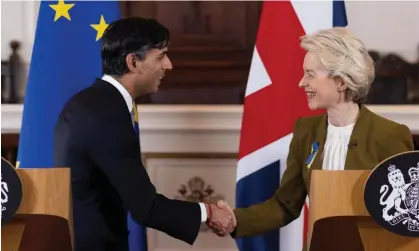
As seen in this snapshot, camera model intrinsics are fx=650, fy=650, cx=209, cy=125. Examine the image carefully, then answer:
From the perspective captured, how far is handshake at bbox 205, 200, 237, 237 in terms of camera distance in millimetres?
2037

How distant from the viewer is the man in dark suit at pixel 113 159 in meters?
1.77

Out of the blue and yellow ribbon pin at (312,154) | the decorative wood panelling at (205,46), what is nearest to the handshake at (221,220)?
the blue and yellow ribbon pin at (312,154)

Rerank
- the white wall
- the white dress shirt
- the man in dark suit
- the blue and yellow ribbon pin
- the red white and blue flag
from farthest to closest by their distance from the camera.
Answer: the white wall → the red white and blue flag → the blue and yellow ribbon pin → the white dress shirt → the man in dark suit

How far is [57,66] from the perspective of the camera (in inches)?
107

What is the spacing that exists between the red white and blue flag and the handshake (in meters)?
0.63

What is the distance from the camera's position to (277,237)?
8.78 feet

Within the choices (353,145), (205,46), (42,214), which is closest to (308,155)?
(353,145)

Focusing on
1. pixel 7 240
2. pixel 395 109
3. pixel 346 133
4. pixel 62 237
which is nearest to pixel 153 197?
pixel 62 237

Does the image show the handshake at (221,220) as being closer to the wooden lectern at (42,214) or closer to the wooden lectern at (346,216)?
the wooden lectern at (346,216)

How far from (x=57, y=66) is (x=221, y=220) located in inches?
43.0

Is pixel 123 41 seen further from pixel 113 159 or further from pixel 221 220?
pixel 221 220

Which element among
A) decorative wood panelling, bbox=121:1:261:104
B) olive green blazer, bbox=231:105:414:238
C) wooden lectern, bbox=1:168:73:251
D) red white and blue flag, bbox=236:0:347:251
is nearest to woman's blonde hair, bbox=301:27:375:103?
olive green blazer, bbox=231:105:414:238

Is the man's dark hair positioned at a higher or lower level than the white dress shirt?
higher

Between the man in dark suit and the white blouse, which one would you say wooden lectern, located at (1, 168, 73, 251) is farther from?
the white blouse
